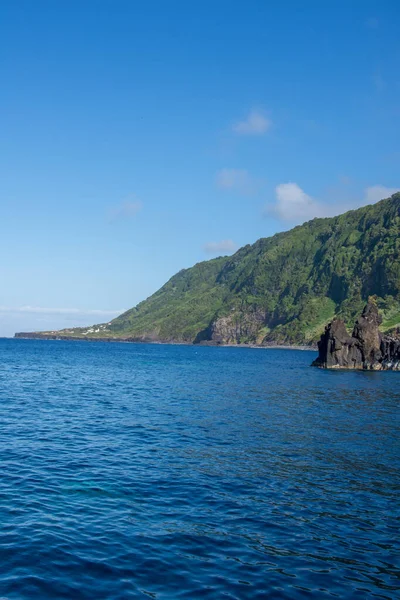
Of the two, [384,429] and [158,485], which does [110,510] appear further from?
[384,429]

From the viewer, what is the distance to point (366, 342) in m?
162

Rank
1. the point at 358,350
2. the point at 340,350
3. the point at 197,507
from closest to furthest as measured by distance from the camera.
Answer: the point at 197,507
the point at 340,350
the point at 358,350

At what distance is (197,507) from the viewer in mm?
24172

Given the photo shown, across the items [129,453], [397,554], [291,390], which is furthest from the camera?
[291,390]

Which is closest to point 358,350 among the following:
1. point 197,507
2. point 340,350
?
point 340,350

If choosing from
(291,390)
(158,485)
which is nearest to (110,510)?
(158,485)

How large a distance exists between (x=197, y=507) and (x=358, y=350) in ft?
482

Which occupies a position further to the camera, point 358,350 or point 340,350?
point 358,350

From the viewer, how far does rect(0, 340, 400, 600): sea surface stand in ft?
56.6

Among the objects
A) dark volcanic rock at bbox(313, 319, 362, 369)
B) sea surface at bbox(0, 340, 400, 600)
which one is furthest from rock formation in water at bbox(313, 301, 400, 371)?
sea surface at bbox(0, 340, 400, 600)

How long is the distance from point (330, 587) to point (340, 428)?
30809 mm

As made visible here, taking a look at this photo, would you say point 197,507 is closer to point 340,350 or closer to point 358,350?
point 340,350

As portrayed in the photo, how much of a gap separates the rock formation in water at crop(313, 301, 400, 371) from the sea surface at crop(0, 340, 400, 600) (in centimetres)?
11147

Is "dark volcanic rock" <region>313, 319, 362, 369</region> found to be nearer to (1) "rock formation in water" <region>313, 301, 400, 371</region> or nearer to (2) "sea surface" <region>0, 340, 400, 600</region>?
(1) "rock formation in water" <region>313, 301, 400, 371</region>
